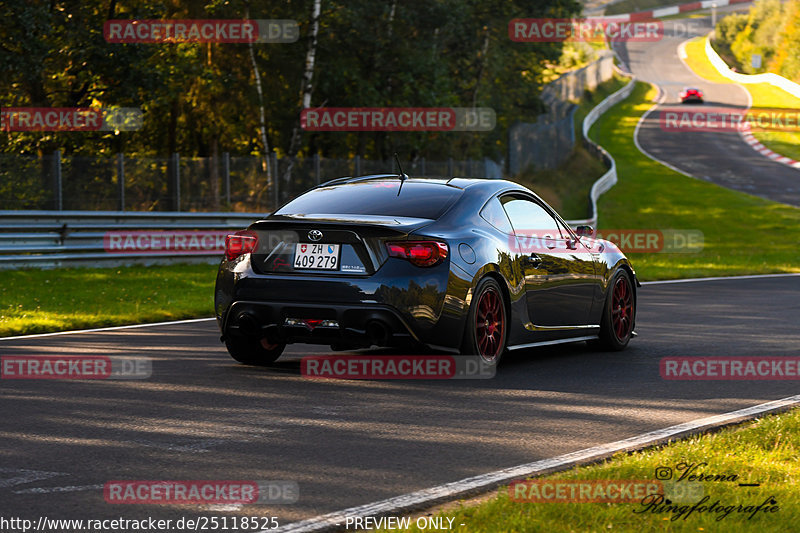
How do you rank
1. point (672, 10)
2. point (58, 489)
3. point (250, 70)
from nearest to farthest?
1. point (58, 489)
2. point (250, 70)
3. point (672, 10)

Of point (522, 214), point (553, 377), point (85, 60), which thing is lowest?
point (553, 377)

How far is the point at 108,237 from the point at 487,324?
45.9 ft

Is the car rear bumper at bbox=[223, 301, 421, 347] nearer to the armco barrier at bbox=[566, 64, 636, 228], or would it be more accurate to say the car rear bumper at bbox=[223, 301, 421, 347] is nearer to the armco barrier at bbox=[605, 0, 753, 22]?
the armco barrier at bbox=[566, 64, 636, 228]

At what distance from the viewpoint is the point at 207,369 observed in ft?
32.0

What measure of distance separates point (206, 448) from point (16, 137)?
2526 centimetres

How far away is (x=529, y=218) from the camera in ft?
34.0

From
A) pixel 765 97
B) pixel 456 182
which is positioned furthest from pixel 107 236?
pixel 765 97

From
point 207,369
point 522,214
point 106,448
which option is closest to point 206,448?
point 106,448

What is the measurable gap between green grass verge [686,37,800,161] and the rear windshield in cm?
5207

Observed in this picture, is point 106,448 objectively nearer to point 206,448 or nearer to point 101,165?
point 206,448

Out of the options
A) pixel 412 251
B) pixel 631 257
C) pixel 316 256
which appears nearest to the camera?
pixel 412 251

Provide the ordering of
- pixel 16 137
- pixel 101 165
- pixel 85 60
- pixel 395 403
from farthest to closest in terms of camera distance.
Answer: pixel 16 137 < pixel 85 60 < pixel 101 165 < pixel 395 403

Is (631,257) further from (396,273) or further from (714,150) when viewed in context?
(714,150)

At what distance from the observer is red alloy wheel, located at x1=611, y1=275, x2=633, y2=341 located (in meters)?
11.3
